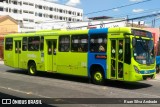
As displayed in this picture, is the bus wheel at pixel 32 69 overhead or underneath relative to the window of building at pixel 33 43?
underneath

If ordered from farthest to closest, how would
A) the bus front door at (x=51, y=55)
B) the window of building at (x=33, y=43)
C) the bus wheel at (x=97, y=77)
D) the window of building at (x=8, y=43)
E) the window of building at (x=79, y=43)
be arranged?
1. the window of building at (x=8, y=43)
2. the window of building at (x=33, y=43)
3. the bus front door at (x=51, y=55)
4. the window of building at (x=79, y=43)
5. the bus wheel at (x=97, y=77)

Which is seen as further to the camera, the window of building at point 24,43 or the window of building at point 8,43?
the window of building at point 8,43

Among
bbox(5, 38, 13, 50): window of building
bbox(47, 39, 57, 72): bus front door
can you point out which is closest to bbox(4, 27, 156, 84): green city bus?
bbox(47, 39, 57, 72): bus front door

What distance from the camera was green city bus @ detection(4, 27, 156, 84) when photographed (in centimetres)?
1585

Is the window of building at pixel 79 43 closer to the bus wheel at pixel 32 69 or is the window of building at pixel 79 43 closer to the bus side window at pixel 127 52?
the bus side window at pixel 127 52

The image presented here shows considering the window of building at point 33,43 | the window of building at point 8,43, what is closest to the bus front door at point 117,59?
the window of building at point 33,43

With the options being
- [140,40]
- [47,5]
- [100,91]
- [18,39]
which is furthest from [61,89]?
[47,5]

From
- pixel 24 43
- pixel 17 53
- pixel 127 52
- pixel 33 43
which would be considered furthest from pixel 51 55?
pixel 127 52

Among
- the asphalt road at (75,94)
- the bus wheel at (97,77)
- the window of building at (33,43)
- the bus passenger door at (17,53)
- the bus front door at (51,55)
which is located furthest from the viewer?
the bus passenger door at (17,53)

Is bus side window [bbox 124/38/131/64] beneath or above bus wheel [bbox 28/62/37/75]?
above

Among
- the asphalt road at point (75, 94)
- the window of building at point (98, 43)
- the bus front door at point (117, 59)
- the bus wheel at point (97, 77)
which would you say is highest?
the window of building at point (98, 43)

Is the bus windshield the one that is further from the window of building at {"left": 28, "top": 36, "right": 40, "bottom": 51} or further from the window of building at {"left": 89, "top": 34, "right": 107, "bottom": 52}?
the window of building at {"left": 28, "top": 36, "right": 40, "bottom": 51}

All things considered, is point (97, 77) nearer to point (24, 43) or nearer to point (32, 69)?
point (32, 69)

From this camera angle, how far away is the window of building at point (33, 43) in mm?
21641
